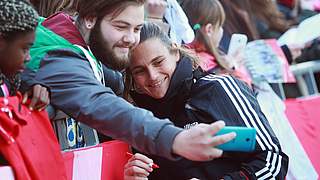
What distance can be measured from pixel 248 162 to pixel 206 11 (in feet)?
7.78

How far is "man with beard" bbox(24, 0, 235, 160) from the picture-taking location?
2611 millimetres

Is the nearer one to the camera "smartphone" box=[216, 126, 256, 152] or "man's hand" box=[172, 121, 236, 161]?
"man's hand" box=[172, 121, 236, 161]

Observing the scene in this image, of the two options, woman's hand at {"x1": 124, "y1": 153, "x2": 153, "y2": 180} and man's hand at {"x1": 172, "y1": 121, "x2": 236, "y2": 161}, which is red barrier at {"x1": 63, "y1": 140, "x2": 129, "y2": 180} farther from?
man's hand at {"x1": 172, "y1": 121, "x2": 236, "y2": 161}

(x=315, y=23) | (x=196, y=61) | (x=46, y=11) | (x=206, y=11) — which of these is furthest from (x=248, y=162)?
(x=315, y=23)

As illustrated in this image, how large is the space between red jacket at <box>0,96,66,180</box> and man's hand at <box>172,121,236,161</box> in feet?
1.85

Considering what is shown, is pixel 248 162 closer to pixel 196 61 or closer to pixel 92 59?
pixel 196 61

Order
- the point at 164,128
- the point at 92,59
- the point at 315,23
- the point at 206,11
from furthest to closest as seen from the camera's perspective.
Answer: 1. the point at 315,23
2. the point at 206,11
3. the point at 92,59
4. the point at 164,128

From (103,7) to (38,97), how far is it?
2.31 feet

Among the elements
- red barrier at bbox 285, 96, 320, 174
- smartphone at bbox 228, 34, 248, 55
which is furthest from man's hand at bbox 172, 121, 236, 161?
smartphone at bbox 228, 34, 248, 55

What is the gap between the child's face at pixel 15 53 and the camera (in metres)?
2.74

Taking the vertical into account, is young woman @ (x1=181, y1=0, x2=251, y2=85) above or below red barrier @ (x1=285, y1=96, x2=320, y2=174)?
above

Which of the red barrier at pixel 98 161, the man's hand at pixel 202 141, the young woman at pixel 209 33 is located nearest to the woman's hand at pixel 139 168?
the red barrier at pixel 98 161

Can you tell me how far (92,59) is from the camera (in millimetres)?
3219

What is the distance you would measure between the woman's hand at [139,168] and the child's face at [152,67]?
1.31ft
